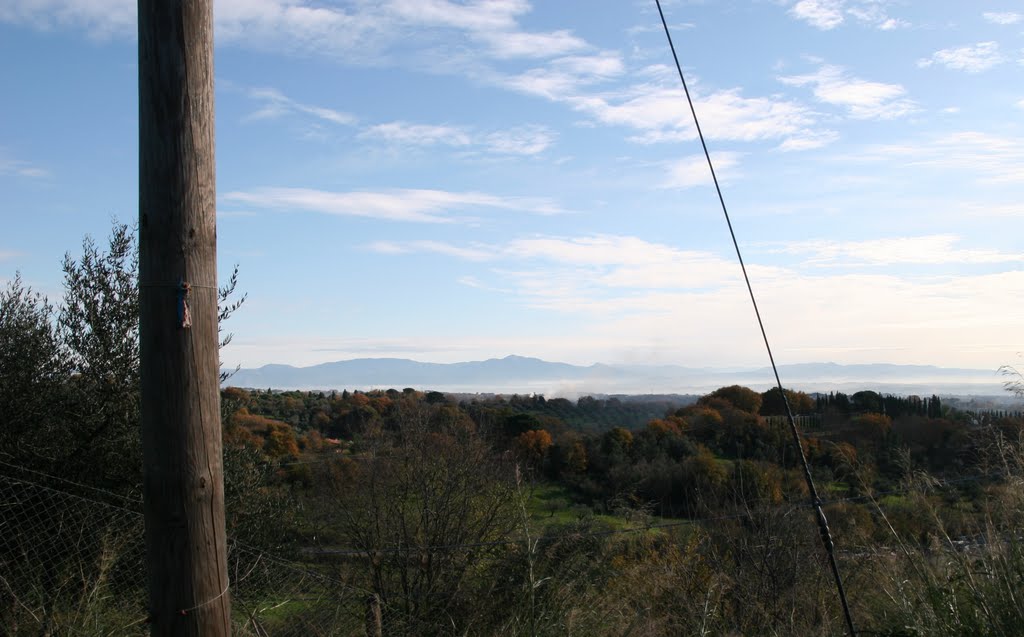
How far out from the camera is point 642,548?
381 inches

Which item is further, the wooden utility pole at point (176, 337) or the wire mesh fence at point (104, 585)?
the wire mesh fence at point (104, 585)

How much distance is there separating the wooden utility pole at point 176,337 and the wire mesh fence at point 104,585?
250 centimetres

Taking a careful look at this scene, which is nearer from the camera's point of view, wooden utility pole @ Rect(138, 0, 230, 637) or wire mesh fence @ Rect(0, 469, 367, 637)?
wooden utility pole @ Rect(138, 0, 230, 637)

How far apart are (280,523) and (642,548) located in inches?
168

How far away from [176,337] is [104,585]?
11.3 feet

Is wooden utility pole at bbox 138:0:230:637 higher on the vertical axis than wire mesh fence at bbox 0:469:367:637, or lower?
higher

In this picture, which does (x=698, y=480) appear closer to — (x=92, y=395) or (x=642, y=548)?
→ (x=642, y=548)

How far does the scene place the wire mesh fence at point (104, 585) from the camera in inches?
180

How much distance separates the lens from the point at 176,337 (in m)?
2.14

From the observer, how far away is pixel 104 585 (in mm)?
4824

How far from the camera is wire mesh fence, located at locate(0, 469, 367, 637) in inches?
180

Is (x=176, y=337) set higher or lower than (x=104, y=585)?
higher

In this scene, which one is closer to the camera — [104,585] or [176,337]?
[176,337]

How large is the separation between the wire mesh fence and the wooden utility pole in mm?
2499
